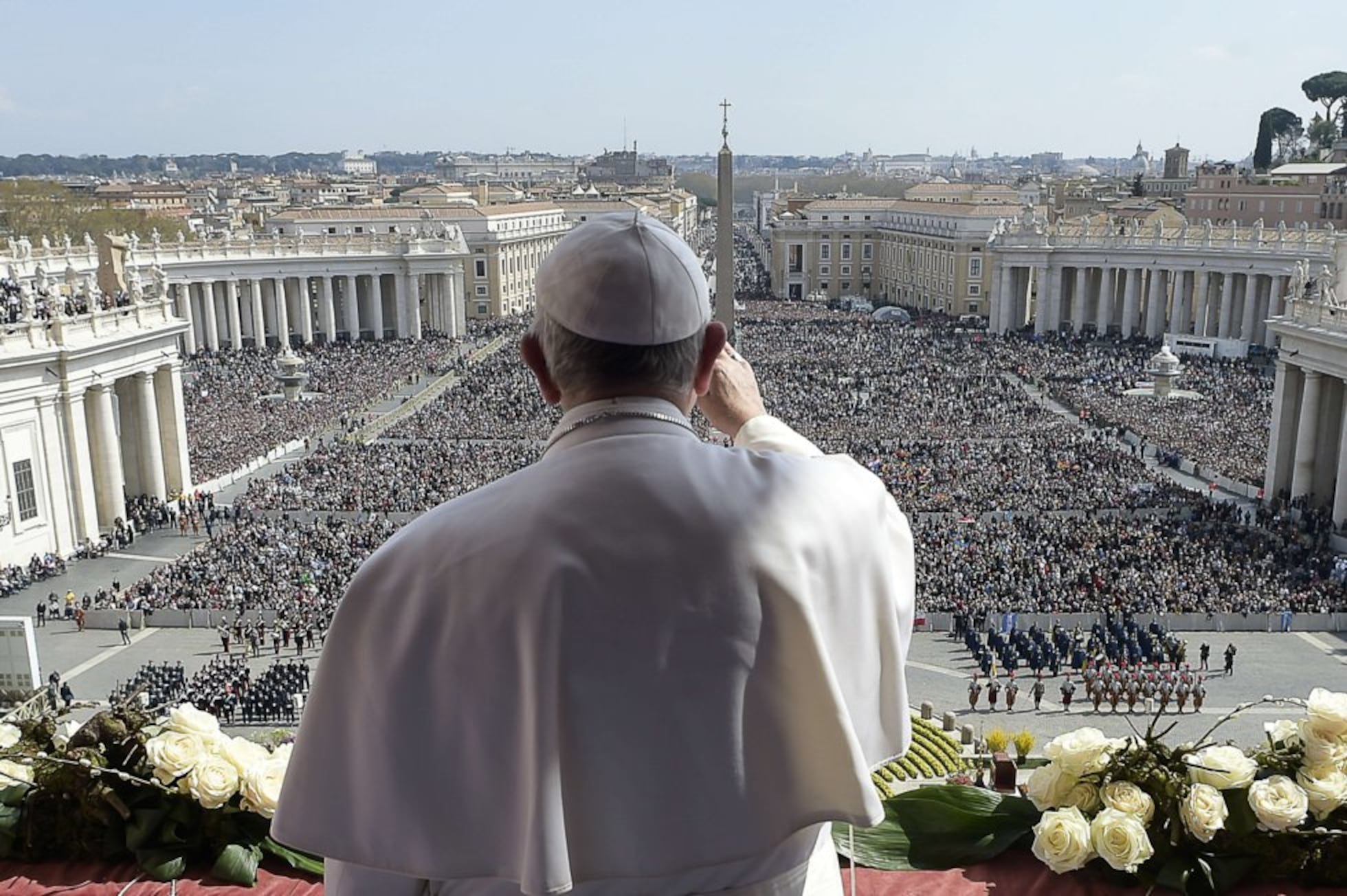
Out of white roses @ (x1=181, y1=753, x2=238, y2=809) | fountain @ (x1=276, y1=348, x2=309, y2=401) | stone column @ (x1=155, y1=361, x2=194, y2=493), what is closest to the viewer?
white roses @ (x1=181, y1=753, x2=238, y2=809)

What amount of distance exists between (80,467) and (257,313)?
3386 centimetres

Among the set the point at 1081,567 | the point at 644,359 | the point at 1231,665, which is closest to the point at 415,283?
the point at 1081,567

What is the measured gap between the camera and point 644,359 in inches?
91.7

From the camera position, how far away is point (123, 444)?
32125 millimetres

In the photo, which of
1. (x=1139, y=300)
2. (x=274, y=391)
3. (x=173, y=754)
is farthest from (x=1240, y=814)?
(x=1139, y=300)

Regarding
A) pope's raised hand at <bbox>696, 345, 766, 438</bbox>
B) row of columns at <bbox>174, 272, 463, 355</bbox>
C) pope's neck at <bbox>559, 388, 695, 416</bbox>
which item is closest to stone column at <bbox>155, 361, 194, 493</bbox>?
row of columns at <bbox>174, 272, 463, 355</bbox>

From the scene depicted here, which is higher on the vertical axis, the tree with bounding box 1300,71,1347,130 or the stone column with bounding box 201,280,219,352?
the tree with bounding box 1300,71,1347,130

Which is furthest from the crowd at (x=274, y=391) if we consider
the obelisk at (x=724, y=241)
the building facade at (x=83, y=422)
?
the obelisk at (x=724, y=241)

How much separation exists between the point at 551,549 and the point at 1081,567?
23.8 m

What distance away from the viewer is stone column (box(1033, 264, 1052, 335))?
219 ft

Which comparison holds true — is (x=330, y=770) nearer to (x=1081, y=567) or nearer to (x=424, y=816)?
(x=424, y=816)

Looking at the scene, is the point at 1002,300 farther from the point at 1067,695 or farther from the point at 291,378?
the point at 1067,695

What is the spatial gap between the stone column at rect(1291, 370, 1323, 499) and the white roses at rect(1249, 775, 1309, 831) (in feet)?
98.2

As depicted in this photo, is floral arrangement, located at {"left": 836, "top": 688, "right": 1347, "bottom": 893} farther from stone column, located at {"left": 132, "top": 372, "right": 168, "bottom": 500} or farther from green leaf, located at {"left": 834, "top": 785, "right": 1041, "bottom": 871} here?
stone column, located at {"left": 132, "top": 372, "right": 168, "bottom": 500}
